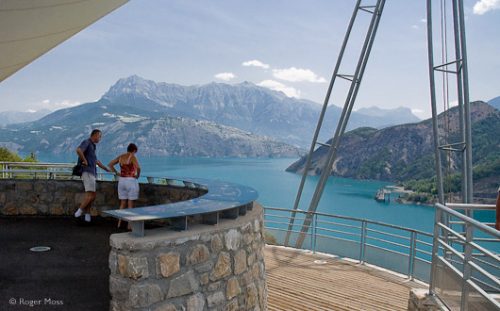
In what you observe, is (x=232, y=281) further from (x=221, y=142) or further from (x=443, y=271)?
(x=221, y=142)

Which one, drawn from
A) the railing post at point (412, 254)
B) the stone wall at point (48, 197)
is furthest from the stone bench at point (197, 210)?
the railing post at point (412, 254)

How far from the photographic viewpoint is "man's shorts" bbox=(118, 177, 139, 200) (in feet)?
18.4

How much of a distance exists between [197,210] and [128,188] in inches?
104

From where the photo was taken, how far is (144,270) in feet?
9.11

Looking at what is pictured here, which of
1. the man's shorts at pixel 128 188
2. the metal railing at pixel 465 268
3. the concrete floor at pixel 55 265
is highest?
the man's shorts at pixel 128 188

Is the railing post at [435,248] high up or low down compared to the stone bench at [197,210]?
down

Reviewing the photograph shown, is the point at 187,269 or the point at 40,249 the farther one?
the point at 40,249

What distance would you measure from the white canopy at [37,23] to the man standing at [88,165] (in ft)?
5.03

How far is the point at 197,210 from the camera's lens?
3.27 meters

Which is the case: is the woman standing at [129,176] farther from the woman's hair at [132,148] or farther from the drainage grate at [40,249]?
the drainage grate at [40,249]

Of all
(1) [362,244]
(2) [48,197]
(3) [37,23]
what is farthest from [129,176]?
(1) [362,244]

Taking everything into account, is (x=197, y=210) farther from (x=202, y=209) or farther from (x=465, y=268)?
(x=465, y=268)

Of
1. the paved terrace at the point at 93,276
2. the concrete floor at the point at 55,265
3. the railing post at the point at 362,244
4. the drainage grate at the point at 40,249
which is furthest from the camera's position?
the railing post at the point at 362,244

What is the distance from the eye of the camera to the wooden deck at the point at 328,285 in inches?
198
